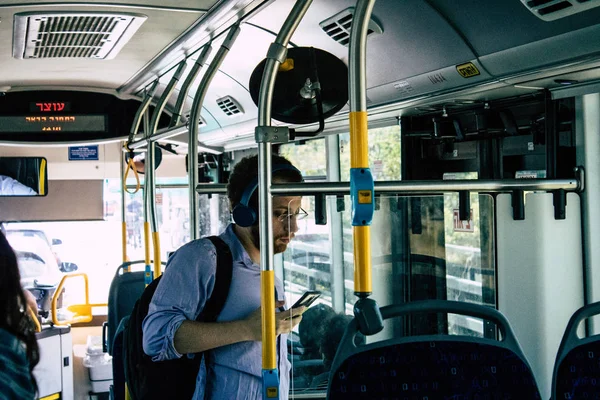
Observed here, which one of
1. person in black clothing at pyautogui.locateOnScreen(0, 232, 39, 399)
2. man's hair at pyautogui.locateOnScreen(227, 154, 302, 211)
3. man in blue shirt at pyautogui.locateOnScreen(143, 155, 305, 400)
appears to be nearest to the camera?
person in black clothing at pyautogui.locateOnScreen(0, 232, 39, 399)

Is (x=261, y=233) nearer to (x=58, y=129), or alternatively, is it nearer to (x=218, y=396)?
(x=218, y=396)

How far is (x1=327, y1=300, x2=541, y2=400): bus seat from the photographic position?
165 centimetres

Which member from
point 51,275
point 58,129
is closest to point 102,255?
point 51,275

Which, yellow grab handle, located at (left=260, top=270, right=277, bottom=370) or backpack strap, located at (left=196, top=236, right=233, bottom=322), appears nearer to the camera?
yellow grab handle, located at (left=260, top=270, right=277, bottom=370)

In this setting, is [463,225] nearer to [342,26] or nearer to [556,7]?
[342,26]

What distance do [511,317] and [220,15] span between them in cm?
175

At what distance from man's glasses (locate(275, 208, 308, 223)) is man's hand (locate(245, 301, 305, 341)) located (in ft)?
0.96

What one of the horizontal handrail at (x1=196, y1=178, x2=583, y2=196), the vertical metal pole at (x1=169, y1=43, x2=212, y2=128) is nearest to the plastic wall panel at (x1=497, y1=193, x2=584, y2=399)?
the horizontal handrail at (x1=196, y1=178, x2=583, y2=196)

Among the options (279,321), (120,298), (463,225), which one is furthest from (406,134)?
(120,298)

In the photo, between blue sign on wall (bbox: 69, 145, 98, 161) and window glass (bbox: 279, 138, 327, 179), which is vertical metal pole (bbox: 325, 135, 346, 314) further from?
blue sign on wall (bbox: 69, 145, 98, 161)

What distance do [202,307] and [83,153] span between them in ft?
17.0

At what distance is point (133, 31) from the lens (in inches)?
136

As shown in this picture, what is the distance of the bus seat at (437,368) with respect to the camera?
1646 mm

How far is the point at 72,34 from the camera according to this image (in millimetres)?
3529
